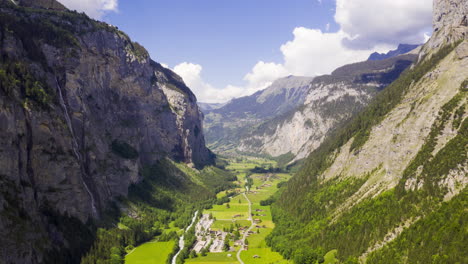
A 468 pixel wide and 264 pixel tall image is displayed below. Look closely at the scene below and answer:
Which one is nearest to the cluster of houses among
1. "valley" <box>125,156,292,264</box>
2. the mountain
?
"valley" <box>125,156,292,264</box>

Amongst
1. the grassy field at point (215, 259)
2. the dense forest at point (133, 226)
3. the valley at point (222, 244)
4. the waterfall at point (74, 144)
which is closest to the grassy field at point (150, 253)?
the valley at point (222, 244)

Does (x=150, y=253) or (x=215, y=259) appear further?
(x=150, y=253)

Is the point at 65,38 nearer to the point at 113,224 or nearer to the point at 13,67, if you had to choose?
the point at 13,67

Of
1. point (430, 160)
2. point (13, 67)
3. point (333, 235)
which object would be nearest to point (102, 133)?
point (13, 67)

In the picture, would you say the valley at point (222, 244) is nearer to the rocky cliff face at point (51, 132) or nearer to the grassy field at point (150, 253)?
the grassy field at point (150, 253)

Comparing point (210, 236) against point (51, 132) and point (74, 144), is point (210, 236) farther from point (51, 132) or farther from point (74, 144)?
point (51, 132)

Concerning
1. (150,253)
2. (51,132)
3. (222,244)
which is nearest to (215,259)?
(222,244)

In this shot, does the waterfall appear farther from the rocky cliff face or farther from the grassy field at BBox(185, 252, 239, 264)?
the grassy field at BBox(185, 252, 239, 264)
